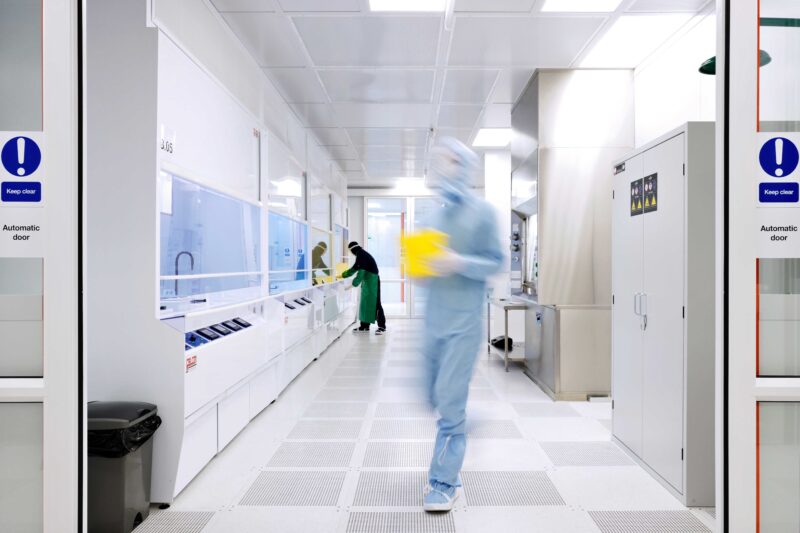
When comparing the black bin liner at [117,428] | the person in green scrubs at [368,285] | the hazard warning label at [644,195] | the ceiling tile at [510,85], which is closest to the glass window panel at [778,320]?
the hazard warning label at [644,195]

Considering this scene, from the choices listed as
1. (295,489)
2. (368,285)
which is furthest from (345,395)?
(368,285)

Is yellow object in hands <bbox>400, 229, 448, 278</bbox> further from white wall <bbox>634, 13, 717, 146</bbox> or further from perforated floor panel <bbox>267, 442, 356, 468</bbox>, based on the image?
white wall <bbox>634, 13, 717, 146</bbox>

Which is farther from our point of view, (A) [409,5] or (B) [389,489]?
(A) [409,5]

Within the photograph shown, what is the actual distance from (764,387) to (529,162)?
11.9 ft

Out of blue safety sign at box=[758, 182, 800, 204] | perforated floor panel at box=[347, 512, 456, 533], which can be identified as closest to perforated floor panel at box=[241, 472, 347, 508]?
perforated floor panel at box=[347, 512, 456, 533]

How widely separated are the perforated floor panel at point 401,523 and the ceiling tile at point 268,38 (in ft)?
10.3

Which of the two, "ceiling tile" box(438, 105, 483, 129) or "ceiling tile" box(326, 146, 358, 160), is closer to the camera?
"ceiling tile" box(438, 105, 483, 129)

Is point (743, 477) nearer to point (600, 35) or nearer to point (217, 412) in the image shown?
point (217, 412)

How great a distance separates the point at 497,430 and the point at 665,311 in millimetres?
1466

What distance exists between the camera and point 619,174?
3.16 m

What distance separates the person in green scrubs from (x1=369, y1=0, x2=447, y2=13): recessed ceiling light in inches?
203

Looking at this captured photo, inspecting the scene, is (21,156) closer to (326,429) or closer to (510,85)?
(326,429)

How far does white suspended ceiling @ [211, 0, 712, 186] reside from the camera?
10.8 feet

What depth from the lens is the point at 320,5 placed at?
10.5 feet
